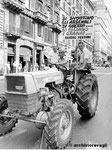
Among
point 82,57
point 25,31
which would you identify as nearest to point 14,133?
point 82,57

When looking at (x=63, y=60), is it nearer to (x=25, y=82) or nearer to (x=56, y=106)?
(x=56, y=106)

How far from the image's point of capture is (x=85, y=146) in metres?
3.98

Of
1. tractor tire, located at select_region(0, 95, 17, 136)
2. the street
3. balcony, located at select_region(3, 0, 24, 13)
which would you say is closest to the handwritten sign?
the street

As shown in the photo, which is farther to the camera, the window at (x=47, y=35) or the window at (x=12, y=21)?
the window at (x=47, y=35)

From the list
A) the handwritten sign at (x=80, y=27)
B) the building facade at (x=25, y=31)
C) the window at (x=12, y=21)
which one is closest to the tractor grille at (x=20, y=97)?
the handwritten sign at (x=80, y=27)

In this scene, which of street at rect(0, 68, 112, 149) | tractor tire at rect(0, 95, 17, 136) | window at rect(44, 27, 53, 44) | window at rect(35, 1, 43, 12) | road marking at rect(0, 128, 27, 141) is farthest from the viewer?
window at rect(44, 27, 53, 44)

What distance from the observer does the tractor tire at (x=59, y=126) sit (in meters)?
3.40

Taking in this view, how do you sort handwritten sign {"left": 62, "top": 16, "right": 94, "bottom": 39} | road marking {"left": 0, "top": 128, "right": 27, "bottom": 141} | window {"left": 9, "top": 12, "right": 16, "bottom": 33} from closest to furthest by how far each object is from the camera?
1. road marking {"left": 0, "top": 128, "right": 27, "bottom": 141}
2. handwritten sign {"left": 62, "top": 16, "right": 94, "bottom": 39}
3. window {"left": 9, "top": 12, "right": 16, "bottom": 33}

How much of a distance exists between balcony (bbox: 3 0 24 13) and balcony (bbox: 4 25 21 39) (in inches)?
86.1

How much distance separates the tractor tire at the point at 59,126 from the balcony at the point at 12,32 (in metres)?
19.5

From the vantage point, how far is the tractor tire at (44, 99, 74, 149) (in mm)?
3404

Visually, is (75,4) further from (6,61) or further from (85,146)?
(85,146)

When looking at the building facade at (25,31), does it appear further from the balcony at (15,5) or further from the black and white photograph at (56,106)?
the black and white photograph at (56,106)

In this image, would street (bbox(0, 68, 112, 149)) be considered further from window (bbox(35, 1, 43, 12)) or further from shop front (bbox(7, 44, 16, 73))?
window (bbox(35, 1, 43, 12))
